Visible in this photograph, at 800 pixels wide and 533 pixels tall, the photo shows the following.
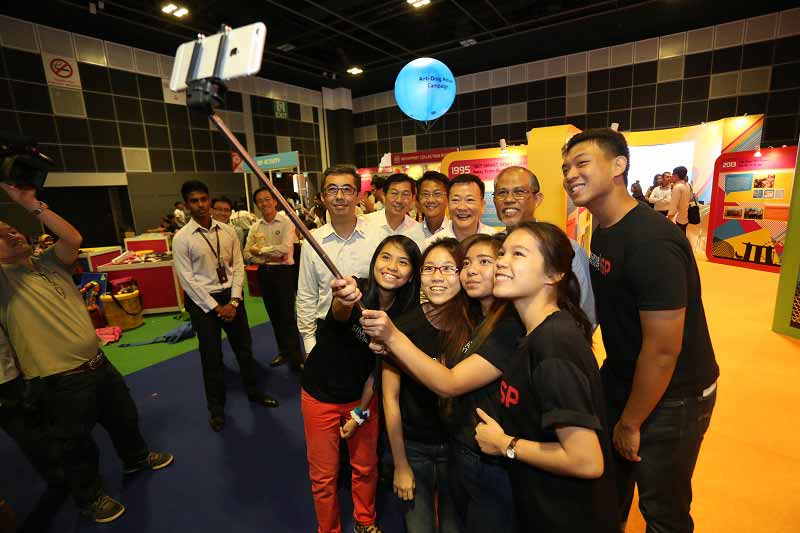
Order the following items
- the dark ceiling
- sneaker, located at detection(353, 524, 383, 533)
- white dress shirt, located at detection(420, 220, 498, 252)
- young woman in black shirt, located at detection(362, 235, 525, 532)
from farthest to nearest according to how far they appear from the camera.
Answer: the dark ceiling < white dress shirt, located at detection(420, 220, 498, 252) < sneaker, located at detection(353, 524, 383, 533) < young woman in black shirt, located at detection(362, 235, 525, 532)

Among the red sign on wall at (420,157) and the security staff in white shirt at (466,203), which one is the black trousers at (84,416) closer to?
the security staff in white shirt at (466,203)

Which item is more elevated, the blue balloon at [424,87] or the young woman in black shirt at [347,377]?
the blue balloon at [424,87]

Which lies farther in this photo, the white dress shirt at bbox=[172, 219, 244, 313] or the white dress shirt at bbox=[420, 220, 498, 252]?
the white dress shirt at bbox=[172, 219, 244, 313]

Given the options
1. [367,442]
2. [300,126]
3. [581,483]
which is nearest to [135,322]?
[367,442]

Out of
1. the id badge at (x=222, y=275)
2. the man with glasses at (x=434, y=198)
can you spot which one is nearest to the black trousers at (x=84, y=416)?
the id badge at (x=222, y=275)

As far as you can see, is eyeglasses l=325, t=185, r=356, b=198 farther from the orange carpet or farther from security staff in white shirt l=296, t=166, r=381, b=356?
the orange carpet

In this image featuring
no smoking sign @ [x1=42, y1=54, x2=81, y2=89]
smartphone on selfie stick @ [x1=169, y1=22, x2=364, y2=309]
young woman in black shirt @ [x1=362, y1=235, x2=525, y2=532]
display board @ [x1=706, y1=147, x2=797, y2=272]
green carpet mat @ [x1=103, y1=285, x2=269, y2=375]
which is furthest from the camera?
no smoking sign @ [x1=42, y1=54, x2=81, y2=89]

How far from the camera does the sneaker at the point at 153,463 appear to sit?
2.64 m

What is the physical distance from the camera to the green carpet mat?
14.9ft

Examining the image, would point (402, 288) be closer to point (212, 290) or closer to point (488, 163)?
point (212, 290)

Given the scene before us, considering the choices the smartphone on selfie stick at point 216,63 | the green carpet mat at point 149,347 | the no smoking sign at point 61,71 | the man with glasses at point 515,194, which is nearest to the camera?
the smartphone on selfie stick at point 216,63

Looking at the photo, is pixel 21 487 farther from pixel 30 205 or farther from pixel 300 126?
pixel 300 126

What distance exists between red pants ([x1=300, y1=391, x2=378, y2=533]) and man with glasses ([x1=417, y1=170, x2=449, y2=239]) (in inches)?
69.9

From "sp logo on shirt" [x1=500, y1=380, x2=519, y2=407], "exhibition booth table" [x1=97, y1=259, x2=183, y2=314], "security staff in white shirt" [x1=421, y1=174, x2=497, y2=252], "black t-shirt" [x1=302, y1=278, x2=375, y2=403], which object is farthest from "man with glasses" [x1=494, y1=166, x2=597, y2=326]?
"exhibition booth table" [x1=97, y1=259, x2=183, y2=314]
